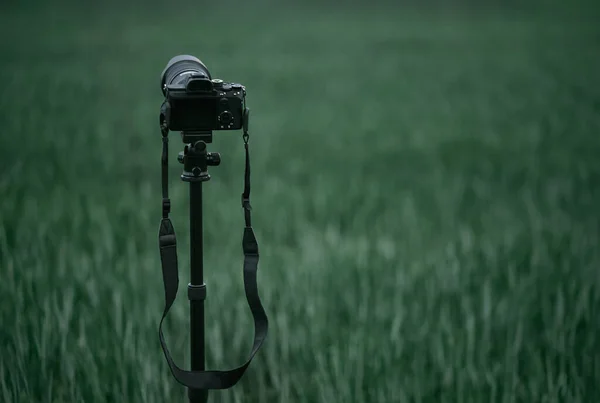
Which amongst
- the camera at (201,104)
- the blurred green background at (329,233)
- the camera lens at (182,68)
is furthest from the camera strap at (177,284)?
the blurred green background at (329,233)

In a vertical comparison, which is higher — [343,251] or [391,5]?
[391,5]

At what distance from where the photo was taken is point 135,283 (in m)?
4.38

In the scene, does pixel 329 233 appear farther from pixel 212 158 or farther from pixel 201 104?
pixel 201 104

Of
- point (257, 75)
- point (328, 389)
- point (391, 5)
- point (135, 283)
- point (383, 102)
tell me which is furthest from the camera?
point (391, 5)

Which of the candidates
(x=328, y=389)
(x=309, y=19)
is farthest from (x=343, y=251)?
(x=309, y=19)

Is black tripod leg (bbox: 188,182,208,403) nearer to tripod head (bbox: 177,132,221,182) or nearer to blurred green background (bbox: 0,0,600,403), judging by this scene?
tripod head (bbox: 177,132,221,182)

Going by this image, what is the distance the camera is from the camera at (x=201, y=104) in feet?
8.43

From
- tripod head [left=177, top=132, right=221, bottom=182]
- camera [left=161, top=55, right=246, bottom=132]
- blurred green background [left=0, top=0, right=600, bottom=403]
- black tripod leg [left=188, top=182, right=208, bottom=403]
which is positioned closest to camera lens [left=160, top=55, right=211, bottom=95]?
camera [left=161, top=55, right=246, bottom=132]

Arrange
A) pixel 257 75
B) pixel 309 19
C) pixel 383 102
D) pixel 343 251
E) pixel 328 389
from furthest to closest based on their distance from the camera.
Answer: pixel 309 19 → pixel 257 75 → pixel 383 102 → pixel 343 251 → pixel 328 389

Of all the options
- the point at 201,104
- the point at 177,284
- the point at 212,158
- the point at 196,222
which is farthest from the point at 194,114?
the point at 177,284

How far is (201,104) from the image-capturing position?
8.52 ft

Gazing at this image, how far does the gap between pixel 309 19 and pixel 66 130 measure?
1416 centimetres

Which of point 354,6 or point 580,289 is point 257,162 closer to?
point 580,289

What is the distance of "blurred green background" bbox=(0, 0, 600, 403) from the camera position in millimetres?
3479
